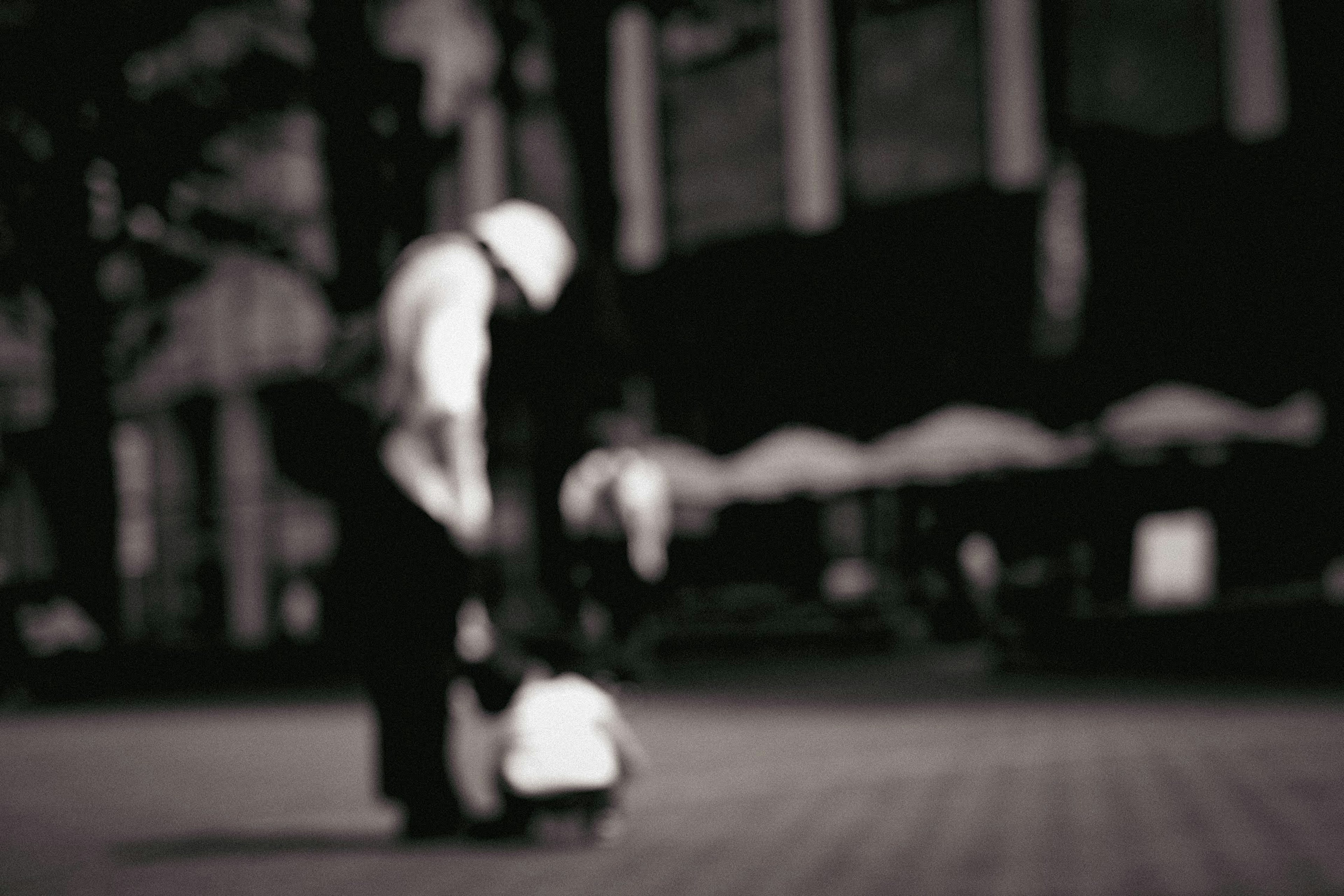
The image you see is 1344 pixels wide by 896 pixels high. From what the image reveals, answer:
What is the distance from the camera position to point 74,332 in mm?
19203

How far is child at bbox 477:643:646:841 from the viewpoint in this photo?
19.7 feet

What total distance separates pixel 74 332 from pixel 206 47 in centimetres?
1064

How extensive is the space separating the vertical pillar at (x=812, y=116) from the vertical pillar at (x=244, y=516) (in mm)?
10731

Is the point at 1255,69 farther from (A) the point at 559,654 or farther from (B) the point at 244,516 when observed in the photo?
(B) the point at 244,516

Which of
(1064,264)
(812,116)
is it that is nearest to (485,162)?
(812,116)

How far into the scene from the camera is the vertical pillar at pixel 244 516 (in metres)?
27.8

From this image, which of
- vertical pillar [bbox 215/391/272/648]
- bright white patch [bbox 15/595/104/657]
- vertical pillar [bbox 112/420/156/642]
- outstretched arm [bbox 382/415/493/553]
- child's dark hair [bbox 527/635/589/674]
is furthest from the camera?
vertical pillar [bbox 112/420/156/642]

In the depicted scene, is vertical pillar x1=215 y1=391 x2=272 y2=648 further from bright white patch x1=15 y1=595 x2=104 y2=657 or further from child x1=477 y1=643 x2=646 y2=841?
child x1=477 y1=643 x2=646 y2=841

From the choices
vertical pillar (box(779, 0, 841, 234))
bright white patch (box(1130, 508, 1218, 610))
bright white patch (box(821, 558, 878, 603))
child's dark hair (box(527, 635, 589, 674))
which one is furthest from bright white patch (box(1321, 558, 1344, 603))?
vertical pillar (box(779, 0, 841, 234))

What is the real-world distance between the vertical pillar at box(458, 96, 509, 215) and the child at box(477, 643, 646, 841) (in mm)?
17861

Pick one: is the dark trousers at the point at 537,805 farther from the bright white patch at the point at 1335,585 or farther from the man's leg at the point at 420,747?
the bright white patch at the point at 1335,585

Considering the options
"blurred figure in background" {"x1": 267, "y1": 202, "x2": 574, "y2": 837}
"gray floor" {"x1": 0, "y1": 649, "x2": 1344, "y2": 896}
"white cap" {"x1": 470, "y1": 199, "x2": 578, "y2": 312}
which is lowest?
"gray floor" {"x1": 0, "y1": 649, "x2": 1344, "y2": 896}

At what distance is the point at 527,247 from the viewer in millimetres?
6133

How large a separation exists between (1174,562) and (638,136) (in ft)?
33.6
